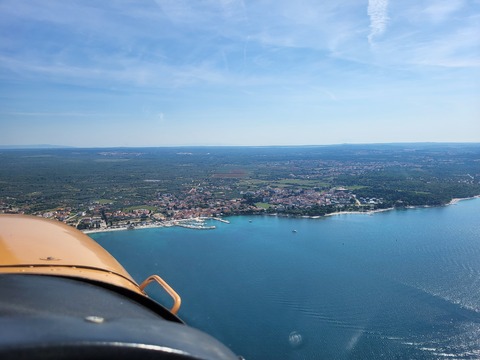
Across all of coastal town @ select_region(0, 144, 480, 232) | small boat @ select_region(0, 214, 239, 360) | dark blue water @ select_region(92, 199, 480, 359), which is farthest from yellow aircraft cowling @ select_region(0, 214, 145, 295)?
coastal town @ select_region(0, 144, 480, 232)

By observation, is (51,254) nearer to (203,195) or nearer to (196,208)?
(196,208)

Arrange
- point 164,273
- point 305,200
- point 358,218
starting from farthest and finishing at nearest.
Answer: point 305,200 < point 358,218 < point 164,273

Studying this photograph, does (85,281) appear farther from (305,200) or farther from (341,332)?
(305,200)

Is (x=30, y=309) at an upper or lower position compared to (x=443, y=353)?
upper

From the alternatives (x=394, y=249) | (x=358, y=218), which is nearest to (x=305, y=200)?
(x=358, y=218)

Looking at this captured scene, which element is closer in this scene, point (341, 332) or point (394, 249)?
point (341, 332)

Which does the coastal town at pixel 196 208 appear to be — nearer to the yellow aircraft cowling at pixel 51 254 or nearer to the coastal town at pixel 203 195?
the coastal town at pixel 203 195
